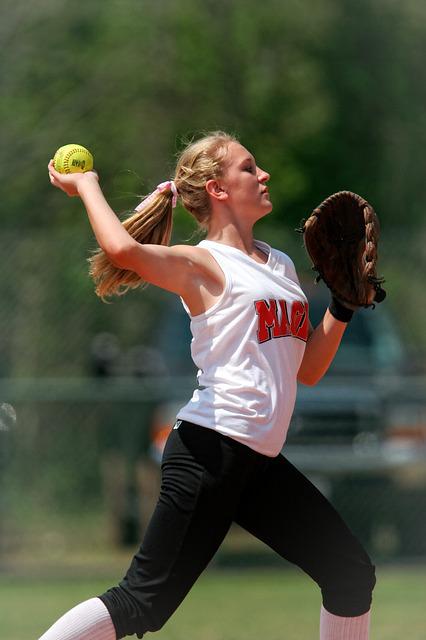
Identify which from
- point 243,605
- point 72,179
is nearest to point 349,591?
point 72,179

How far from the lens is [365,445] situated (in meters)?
9.09

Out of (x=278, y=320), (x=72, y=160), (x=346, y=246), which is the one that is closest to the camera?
(x=278, y=320)

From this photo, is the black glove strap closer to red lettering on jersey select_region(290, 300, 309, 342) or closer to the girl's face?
red lettering on jersey select_region(290, 300, 309, 342)

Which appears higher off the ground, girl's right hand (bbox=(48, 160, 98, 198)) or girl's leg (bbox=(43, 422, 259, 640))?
girl's right hand (bbox=(48, 160, 98, 198))

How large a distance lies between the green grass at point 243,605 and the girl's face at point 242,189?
9.02 feet

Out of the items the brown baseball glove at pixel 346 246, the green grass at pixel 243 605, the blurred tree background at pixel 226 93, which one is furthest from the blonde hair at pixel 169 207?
the blurred tree background at pixel 226 93

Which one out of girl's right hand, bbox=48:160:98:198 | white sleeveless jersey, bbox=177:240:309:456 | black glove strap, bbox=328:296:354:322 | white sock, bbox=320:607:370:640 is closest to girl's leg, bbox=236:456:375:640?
white sock, bbox=320:607:370:640

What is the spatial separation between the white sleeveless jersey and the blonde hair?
9.0 inches

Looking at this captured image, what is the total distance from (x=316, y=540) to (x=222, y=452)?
0.38 metres

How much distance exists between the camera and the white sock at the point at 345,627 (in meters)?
3.78

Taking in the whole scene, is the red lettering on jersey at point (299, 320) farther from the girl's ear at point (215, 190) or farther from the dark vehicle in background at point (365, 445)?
the dark vehicle in background at point (365, 445)

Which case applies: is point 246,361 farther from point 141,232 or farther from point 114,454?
point 114,454

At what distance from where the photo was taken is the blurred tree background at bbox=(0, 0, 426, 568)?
1461 centimetres

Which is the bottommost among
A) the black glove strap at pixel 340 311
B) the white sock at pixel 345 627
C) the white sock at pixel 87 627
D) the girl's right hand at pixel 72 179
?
Result: the white sock at pixel 87 627
